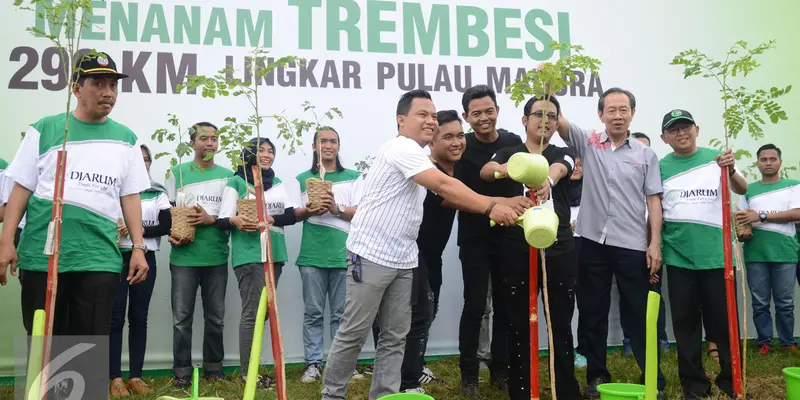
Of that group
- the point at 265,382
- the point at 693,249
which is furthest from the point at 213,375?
the point at 693,249

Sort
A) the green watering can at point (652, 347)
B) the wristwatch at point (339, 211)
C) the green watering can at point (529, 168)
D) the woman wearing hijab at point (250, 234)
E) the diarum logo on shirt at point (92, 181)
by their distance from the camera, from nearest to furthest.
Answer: the green watering can at point (652, 347) < the green watering can at point (529, 168) < the diarum logo on shirt at point (92, 181) < the woman wearing hijab at point (250, 234) < the wristwatch at point (339, 211)

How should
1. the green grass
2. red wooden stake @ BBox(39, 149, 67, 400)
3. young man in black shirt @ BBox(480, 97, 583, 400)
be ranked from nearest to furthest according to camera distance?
1. red wooden stake @ BBox(39, 149, 67, 400)
2. young man in black shirt @ BBox(480, 97, 583, 400)
3. the green grass

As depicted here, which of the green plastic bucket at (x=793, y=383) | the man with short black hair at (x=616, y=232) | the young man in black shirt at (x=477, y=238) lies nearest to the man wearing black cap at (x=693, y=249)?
the man with short black hair at (x=616, y=232)

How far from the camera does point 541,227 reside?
1968 mm

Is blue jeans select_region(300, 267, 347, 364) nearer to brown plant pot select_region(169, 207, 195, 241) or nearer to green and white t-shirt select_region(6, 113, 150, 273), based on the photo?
brown plant pot select_region(169, 207, 195, 241)

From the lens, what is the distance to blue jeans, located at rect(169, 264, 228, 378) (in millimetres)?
4043

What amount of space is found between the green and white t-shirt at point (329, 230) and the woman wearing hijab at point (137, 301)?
0.95 meters

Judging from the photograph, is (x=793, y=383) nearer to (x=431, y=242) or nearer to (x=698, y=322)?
(x=698, y=322)

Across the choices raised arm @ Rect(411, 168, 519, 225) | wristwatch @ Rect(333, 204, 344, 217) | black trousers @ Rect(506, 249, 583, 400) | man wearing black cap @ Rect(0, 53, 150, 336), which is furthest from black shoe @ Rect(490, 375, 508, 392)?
man wearing black cap @ Rect(0, 53, 150, 336)

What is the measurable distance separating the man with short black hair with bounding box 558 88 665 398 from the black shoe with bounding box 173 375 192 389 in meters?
2.45

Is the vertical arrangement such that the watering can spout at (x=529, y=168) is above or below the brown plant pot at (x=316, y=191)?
below

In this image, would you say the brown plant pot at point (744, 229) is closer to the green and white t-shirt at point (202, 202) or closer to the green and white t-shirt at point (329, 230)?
the green and white t-shirt at point (329, 230)

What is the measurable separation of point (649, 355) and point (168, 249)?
3.68m

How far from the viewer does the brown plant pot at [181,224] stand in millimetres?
3961
